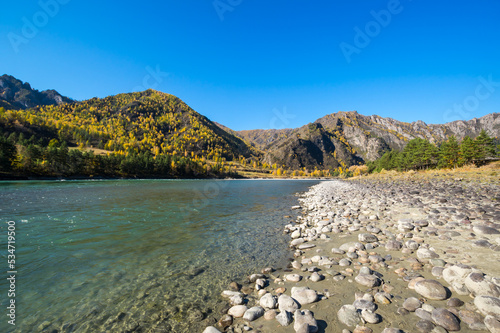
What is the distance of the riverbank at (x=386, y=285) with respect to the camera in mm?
3783

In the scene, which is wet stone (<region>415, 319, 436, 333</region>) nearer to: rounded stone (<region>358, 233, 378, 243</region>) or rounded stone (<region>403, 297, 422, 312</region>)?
rounded stone (<region>403, 297, 422, 312</region>)

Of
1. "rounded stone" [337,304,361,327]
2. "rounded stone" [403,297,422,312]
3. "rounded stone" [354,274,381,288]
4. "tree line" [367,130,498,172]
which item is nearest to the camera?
"rounded stone" [337,304,361,327]

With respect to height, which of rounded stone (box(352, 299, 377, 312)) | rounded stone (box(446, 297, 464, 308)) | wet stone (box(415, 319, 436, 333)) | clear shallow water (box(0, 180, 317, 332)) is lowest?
clear shallow water (box(0, 180, 317, 332))

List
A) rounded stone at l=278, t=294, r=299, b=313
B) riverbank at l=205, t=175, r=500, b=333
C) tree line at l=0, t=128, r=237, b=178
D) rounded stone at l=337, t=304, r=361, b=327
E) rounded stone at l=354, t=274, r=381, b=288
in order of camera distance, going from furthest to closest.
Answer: tree line at l=0, t=128, r=237, b=178, rounded stone at l=354, t=274, r=381, b=288, rounded stone at l=278, t=294, r=299, b=313, rounded stone at l=337, t=304, r=361, b=327, riverbank at l=205, t=175, r=500, b=333

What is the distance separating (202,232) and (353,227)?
8.73 metres

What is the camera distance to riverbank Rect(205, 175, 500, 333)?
378 cm

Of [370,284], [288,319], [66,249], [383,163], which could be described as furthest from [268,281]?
[383,163]

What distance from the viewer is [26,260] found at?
7.88 m

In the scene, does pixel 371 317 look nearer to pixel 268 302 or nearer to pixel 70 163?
pixel 268 302

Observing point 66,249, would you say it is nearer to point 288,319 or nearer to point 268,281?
point 268,281

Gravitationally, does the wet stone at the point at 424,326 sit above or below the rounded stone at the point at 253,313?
above

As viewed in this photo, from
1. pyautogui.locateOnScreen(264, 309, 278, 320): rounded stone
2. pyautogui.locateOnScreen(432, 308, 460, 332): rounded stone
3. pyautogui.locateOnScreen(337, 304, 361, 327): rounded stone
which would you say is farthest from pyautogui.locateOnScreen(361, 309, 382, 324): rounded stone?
pyautogui.locateOnScreen(264, 309, 278, 320): rounded stone

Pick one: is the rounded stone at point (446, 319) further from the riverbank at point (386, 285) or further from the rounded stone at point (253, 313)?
the rounded stone at point (253, 313)

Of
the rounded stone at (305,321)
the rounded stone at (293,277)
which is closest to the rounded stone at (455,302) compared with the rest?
the rounded stone at (305,321)
